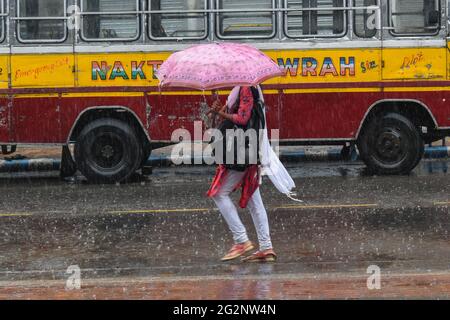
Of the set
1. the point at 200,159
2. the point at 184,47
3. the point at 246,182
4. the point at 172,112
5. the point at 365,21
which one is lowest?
the point at 200,159

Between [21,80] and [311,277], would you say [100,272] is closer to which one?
[311,277]

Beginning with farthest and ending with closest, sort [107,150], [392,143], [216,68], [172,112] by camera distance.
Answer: [392,143] → [107,150] → [172,112] → [216,68]

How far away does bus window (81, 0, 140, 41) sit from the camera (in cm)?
1423

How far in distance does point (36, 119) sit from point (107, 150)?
113 cm

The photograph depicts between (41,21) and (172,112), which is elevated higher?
(41,21)

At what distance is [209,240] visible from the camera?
964 centimetres

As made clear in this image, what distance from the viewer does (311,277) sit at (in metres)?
7.68

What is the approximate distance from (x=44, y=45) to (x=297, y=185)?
165 inches

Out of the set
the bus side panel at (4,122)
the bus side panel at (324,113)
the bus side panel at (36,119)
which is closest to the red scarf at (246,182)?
the bus side panel at (324,113)

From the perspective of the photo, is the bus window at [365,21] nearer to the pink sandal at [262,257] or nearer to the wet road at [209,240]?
the wet road at [209,240]

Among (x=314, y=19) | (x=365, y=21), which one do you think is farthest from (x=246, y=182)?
(x=365, y=21)

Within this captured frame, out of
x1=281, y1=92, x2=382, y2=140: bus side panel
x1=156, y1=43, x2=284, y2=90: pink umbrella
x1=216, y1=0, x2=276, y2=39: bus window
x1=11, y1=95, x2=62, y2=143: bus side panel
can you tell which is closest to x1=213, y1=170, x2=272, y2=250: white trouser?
x1=156, y1=43, x2=284, y2=90: pink umbrella

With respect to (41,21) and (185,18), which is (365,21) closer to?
(185,18)

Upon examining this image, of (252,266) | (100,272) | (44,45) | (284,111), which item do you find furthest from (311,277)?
(44,45)
